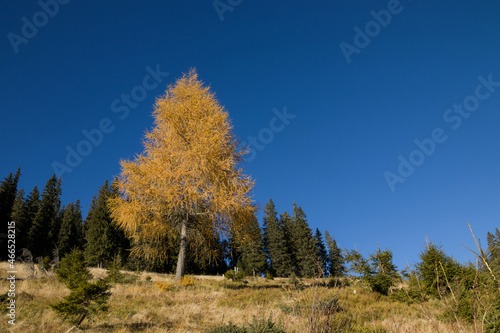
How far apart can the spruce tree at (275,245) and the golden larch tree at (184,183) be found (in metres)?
28.4

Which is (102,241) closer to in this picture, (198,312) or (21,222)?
(21,222)

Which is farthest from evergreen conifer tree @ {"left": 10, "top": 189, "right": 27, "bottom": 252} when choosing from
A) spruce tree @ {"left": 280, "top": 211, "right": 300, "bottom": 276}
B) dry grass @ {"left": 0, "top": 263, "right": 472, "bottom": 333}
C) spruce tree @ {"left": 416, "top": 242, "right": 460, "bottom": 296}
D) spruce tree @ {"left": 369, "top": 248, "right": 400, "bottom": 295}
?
spruce tree @ {"left": 416, "top": 242, "right": 460, "bottom": 296}

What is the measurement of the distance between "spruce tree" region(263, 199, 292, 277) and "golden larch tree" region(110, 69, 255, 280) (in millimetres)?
28363

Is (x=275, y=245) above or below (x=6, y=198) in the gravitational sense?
below

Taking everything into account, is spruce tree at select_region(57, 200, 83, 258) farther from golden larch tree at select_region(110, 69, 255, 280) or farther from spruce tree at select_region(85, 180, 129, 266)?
golden larch tree at select_region(110, 69, 255, 280)

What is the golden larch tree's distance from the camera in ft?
36.3

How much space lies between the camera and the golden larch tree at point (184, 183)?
11070mm

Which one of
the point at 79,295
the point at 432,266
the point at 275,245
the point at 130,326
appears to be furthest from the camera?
the point at 275,245

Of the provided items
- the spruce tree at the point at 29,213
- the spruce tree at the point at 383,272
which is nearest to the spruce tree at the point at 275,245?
the spruce tree at the point at 383,272

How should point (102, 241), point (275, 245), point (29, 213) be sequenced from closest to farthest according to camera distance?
point (102, 241) < point (29, 213) < point (275, 245)

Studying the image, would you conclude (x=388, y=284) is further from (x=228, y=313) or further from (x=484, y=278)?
(x=228, y=313)

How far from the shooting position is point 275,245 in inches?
1563

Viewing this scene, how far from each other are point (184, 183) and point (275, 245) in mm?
31288


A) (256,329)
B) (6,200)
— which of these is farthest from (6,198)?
(256,329)
